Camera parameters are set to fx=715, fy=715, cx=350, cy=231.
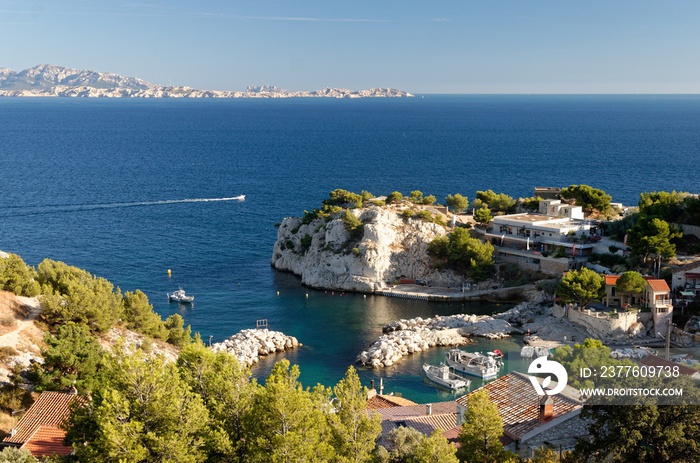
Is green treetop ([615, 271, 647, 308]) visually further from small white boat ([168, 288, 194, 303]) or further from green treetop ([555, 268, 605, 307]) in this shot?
small white boat ([168, 288, 194, 303])

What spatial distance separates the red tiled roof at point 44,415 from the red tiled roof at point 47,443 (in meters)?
0.15

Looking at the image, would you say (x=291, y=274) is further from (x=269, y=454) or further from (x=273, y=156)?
(x=273, y=156)

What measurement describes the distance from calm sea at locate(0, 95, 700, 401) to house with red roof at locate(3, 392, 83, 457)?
16698 millimetres

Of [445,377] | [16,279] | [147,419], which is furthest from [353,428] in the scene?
[16,279]

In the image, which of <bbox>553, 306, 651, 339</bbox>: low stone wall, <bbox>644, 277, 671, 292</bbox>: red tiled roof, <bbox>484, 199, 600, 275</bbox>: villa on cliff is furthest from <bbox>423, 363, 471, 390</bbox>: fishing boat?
<bbox>484, 199, 600, 275</bbox>: villa on cliff

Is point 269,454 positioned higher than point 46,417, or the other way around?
point 269,454

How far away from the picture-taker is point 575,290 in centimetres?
4566

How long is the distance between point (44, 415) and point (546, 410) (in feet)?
54.4

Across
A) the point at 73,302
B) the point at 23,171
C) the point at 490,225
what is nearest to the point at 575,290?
the point at 490,225

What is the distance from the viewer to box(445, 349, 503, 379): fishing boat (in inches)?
1577

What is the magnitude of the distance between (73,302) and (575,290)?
29.9 m

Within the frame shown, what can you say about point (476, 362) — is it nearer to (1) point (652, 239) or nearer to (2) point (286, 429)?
(1) point (652, 239)

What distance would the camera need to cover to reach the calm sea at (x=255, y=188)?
169ft

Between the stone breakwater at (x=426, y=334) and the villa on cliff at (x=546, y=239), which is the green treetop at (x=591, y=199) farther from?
the stone breakwater at (x=426, y=334)
